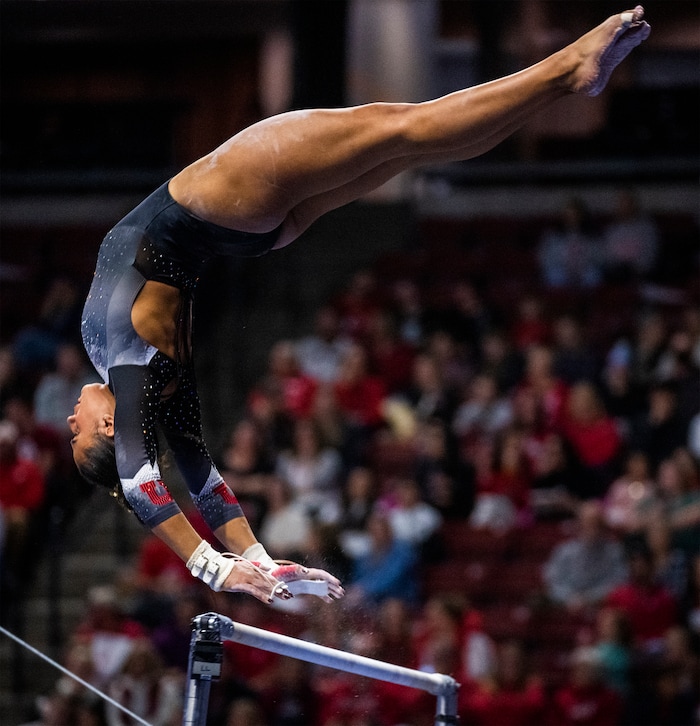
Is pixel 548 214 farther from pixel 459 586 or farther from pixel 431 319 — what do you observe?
pixel 459 586

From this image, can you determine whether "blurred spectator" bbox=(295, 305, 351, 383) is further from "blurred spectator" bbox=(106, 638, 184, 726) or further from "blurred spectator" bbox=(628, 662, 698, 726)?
"blurred spectator" bbox=(628, 662, 698, 726)


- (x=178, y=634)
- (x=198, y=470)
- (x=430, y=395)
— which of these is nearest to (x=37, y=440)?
(x=178, y=634)

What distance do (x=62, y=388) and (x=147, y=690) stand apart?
10.9 feet

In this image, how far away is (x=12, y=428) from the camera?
9625 mm

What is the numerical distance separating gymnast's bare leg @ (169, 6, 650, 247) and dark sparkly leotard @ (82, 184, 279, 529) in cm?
12

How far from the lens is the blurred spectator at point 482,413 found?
30.3ft

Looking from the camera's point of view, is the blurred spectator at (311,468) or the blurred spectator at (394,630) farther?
the blurred spectator at (311,468)

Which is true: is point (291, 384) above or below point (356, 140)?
above

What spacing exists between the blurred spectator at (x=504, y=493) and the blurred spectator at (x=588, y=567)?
0.52m

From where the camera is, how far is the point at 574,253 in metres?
11.0

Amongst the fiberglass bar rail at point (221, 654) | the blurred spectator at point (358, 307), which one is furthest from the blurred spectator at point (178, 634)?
the fiberglass bar rail at point (221, 654)

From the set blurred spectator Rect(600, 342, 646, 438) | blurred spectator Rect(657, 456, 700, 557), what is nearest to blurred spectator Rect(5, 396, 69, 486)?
blurred spectator Rect(600, 342, 646, 438)

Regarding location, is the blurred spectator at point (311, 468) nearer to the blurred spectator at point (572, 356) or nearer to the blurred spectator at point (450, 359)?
the blurred spectator at point (450, 359)

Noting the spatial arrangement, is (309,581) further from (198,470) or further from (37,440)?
(37,440)
